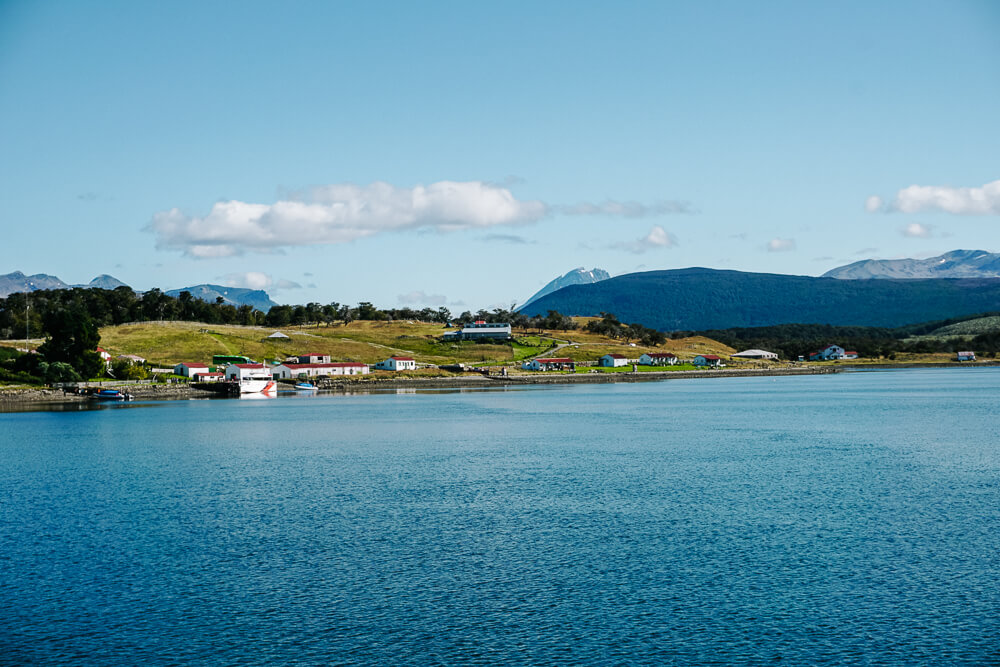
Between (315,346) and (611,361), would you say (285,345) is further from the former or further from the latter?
(611,361)

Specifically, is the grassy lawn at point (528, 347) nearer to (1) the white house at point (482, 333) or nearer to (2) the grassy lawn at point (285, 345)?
(2) the grassy lawn at point (285, 345)

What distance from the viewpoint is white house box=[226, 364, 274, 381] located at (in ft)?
413

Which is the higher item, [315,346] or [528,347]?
[315,346]

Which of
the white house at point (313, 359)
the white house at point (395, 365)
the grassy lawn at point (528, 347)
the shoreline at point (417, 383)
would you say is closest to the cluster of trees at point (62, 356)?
the shoreline at point (417, 383)

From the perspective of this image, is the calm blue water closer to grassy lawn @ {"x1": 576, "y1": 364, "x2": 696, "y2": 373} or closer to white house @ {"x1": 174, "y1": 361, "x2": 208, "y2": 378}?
white house @ {"x1": 174, "y1": 361, "x2": 208, "y2": 378}

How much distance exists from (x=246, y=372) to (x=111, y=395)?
2219 centimetres

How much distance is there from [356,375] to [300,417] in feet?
199

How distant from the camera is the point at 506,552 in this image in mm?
27578

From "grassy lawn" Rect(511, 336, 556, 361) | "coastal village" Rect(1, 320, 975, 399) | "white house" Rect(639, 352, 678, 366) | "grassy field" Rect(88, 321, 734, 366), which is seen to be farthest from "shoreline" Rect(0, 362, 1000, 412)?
"grassy lawn" Rect(511, 336, 556, 361)

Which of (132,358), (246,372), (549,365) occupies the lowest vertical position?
(549,365)

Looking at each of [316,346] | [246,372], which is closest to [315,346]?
[316,346]

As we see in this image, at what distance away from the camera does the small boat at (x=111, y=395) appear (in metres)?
108

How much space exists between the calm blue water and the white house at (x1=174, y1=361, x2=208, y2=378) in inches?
2865

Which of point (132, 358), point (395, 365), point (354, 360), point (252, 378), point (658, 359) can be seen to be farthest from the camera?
point (658, 359)
